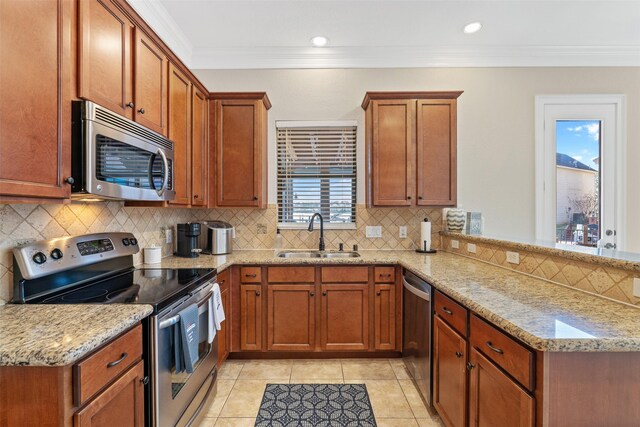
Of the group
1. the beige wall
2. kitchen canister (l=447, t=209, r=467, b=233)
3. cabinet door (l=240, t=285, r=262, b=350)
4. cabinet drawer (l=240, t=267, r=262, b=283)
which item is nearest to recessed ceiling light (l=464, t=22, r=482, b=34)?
the beige wall

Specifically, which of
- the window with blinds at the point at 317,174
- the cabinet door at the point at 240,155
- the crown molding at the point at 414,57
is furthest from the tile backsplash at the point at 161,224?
the crown molding at the point at 414,57

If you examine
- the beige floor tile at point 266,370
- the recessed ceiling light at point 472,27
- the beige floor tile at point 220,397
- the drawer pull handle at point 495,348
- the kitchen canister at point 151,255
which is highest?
the recessed ceiling light at point 472,27

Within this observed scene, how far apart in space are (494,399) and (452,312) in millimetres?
435

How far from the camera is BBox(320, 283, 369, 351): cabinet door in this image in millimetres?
2521

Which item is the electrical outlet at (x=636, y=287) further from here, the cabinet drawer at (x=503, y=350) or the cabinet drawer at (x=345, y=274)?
the cabinet drawer at (x=345, y=274)

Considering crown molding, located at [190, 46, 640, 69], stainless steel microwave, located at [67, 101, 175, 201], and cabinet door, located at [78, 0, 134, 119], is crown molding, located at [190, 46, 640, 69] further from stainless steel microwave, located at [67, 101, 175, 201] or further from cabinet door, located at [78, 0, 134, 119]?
stainless steel microwave, located at [67, 101, 175, 201]

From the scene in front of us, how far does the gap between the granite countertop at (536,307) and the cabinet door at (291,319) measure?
597 mm

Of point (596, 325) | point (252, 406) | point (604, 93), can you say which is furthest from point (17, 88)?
point (604, 93)

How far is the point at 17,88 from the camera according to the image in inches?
40.2

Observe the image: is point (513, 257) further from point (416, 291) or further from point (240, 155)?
point (240, 155)

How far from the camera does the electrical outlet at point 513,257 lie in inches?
76.6

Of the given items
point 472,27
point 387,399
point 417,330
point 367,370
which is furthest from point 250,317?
point 472,27

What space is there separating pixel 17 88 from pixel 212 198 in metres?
1.74

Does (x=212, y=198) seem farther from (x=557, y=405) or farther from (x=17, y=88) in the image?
(x=557, y=405)
